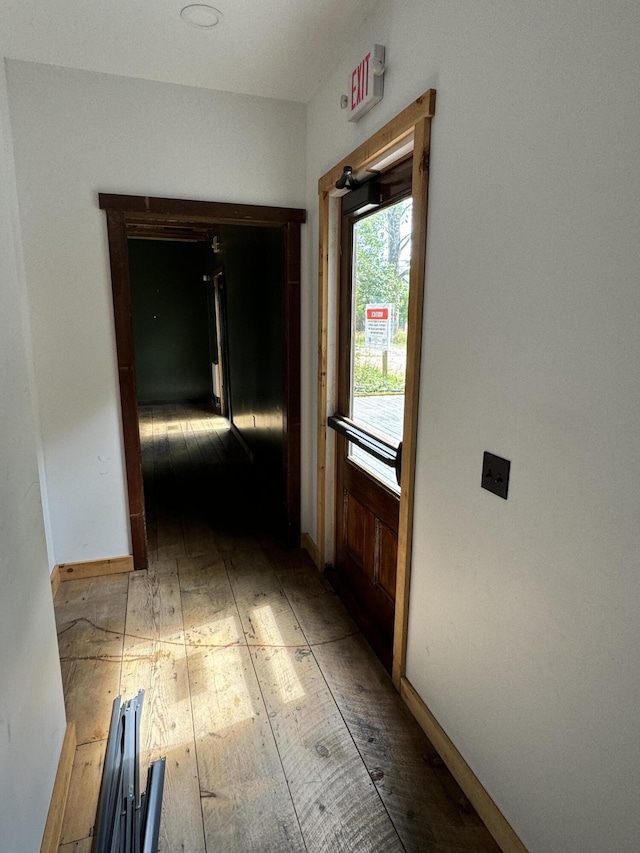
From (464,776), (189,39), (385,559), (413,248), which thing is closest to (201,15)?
(189,39)

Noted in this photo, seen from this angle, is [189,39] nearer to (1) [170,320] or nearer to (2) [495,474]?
(2) [495,474]

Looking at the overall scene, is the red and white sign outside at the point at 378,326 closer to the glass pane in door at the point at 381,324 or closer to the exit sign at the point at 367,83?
the glass pane in door at the point at 381,324

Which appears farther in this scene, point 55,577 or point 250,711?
point 55,577

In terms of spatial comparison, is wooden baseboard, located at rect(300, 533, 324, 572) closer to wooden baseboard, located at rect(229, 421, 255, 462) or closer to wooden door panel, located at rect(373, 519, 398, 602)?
wooden door panel, located at rect(373, 519, 398, 602)

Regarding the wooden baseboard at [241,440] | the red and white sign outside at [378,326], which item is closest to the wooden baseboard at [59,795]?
the red and white sign outside at [378,326]

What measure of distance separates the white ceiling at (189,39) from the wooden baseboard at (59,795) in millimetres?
2730

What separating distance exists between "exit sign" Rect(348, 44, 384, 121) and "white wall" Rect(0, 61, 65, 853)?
54.4 inches

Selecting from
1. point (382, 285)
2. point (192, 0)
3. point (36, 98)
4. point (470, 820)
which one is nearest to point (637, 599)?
point (470, 820)

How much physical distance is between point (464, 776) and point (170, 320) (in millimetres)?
8175

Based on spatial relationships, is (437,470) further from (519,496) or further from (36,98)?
(36,98)

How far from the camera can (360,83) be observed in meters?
1.98

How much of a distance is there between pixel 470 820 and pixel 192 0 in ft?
9.87

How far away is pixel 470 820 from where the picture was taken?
1.51 m

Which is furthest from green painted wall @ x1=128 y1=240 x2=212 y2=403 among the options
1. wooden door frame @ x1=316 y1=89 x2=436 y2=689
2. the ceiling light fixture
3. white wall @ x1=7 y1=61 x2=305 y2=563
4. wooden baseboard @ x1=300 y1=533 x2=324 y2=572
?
the ceiling light fixture
